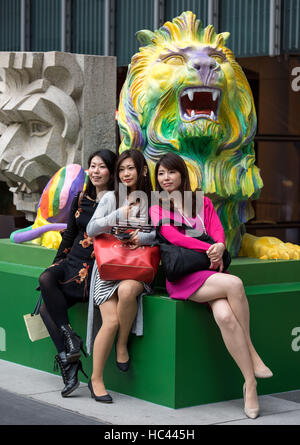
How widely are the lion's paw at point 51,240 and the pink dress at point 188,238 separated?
54.6 inches

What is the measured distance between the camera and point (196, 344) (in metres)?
5.92

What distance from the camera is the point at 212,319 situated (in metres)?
5.99

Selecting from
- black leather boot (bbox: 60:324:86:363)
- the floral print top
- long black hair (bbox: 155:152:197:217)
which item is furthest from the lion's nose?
black leather boot (bbox: 60:324:86:363)

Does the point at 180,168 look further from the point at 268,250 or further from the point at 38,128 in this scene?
the point at 38,128

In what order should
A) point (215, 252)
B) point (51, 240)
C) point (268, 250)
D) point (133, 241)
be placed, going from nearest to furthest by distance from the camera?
point (215, 252), point (133, 241), point (268, 250), point (51, 240)

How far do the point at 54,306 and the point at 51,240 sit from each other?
1070 millimetres

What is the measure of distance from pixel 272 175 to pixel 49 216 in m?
6.39

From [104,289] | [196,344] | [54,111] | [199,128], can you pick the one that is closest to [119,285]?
[104,289]

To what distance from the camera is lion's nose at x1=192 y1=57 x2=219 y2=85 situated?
6293 mm

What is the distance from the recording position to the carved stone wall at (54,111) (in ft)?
26.6

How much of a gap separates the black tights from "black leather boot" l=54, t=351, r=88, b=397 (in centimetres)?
7

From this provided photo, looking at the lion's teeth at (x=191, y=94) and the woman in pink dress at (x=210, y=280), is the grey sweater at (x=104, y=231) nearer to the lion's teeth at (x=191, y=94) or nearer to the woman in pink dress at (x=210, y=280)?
the woman in pink dress at (x=210, y=280)

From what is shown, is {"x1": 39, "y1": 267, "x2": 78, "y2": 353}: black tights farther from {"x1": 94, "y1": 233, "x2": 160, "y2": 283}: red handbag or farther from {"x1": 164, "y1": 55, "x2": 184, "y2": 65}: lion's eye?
{"x1": 164, "y1": 55, "x2": 184, "y2": 65}: lion's eye
